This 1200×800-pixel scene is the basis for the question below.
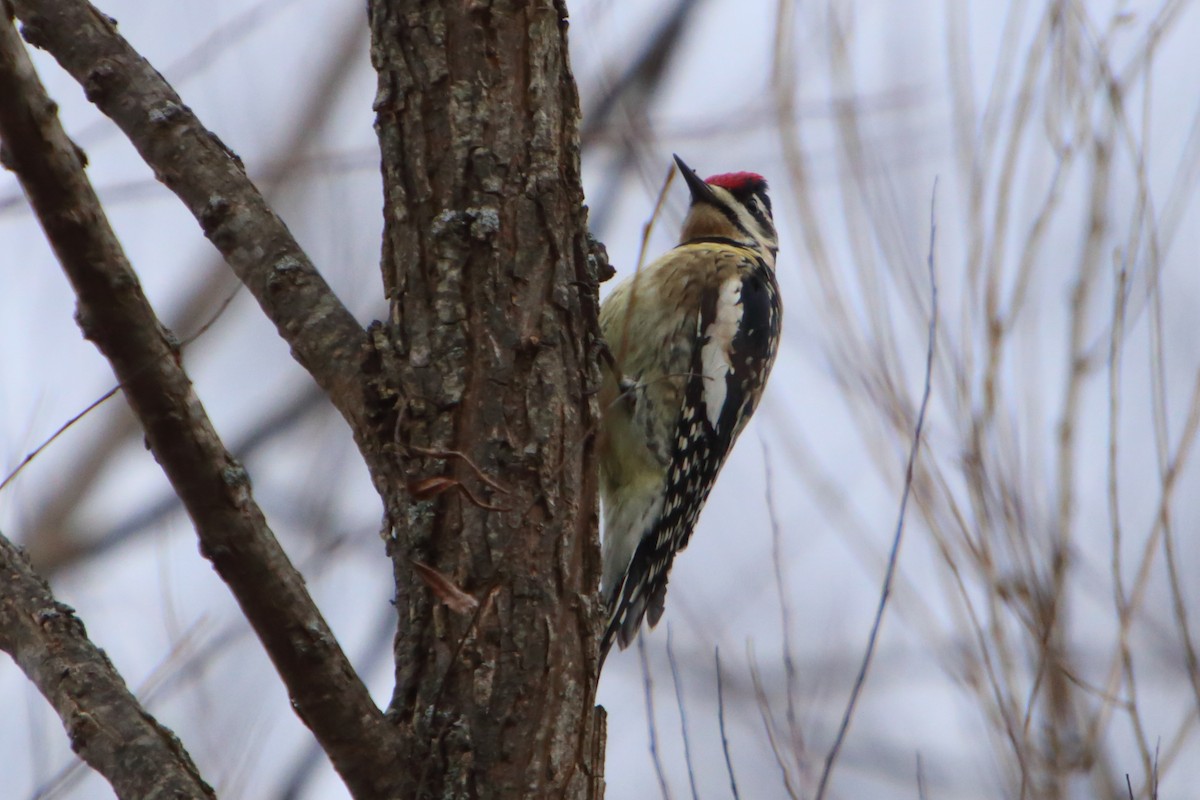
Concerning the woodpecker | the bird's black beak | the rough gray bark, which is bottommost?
the rough gray bark

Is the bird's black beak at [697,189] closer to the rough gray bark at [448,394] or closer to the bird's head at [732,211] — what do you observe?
the bird's head at [732,211]

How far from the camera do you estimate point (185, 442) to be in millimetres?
1382

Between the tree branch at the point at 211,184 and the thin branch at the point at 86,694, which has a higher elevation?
the tree branch at the point at 211,184

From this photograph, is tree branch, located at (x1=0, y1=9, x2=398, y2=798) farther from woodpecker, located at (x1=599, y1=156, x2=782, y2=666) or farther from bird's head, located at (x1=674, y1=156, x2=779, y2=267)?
bird's head, located at (x1=674, y1=156, x2=779, y2=267)

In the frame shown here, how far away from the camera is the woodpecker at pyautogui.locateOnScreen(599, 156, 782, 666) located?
3.45 metres

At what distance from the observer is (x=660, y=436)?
11.6ft

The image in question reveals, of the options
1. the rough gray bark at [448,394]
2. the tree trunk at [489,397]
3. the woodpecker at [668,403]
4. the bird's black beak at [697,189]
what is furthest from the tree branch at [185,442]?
the bird's black beak at [697,189]

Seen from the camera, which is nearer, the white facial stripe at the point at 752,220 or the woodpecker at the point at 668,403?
the woodpecker at the point at 668,403

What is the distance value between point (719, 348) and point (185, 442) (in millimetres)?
2391

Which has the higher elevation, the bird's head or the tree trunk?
the bird's head

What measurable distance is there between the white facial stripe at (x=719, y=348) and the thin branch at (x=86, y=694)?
226 cm

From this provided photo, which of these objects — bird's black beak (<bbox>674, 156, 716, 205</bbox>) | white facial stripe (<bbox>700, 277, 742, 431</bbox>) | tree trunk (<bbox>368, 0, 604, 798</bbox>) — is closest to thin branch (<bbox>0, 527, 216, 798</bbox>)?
tree trunk (<bbox>368, 0, 604, 798</bbox>)

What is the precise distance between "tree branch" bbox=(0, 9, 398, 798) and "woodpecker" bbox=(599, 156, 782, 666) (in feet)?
6.05

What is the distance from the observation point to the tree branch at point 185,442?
4.16 ft
